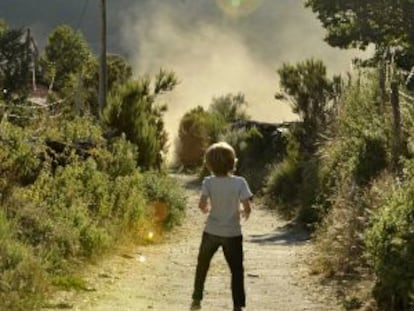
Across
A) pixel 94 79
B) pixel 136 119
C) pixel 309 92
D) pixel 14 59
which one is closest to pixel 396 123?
pixel 136 119

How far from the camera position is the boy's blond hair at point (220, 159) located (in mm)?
7996

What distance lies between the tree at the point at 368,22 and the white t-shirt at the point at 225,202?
88.9 feet

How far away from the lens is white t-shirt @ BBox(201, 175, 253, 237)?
8.01m

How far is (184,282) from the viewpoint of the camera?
10617mm

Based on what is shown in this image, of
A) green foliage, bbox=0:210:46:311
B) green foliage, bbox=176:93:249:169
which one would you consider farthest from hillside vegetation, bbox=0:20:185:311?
green foliage, bbox=176:93:249:169

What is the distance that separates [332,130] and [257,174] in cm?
1395

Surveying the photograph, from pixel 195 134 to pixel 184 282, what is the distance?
36056 mm

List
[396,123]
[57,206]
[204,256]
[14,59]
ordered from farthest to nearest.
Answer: [14,59]
[396,123]
[57,206]
[204,256]

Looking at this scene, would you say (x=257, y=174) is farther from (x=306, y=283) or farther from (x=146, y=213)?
(x=306, y=283)

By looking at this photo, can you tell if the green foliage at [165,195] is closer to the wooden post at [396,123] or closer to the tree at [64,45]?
the wooden post at [396,123]

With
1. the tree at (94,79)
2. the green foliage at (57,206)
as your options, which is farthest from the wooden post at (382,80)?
the tree at (94,79)

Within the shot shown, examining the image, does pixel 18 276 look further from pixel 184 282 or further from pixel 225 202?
pixel 184 282

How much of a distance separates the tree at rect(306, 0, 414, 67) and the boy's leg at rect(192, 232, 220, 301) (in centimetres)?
2709

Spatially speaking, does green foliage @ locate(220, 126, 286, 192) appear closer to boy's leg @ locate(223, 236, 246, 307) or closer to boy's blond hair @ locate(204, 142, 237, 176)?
boy's leg @ locate(223, 236, 246, 307)
